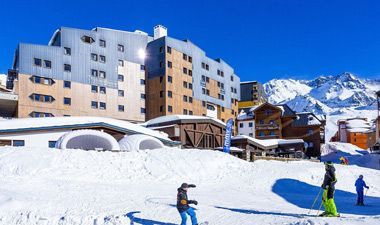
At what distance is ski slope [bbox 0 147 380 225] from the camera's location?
1226 cm

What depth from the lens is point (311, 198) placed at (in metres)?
19.3

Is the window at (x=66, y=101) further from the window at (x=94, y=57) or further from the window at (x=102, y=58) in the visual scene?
the window at (x=102, y=58)

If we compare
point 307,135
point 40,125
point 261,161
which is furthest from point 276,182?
point 307,135

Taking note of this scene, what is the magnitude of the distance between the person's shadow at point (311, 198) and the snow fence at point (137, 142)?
37.5 ft

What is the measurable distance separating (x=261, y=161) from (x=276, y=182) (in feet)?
19.3

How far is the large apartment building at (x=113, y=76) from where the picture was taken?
46.7 m

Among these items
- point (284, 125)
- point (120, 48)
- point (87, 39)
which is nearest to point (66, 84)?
point (87, 39)

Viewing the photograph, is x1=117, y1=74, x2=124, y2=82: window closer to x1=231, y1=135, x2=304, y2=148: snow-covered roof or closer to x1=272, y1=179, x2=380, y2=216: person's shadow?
x1=231, y1=135, x2=304, y2=148: snow-covered roof

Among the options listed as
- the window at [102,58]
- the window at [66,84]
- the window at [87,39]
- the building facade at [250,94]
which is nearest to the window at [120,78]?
the window at [102,58]

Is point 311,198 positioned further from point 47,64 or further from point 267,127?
point 267,127

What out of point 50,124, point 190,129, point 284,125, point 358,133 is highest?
point 284,125

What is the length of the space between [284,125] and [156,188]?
5306 centimetres

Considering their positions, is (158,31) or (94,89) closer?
(94,89)

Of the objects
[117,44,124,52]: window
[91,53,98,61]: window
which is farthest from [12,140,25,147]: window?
[117,44,124,52]: window
